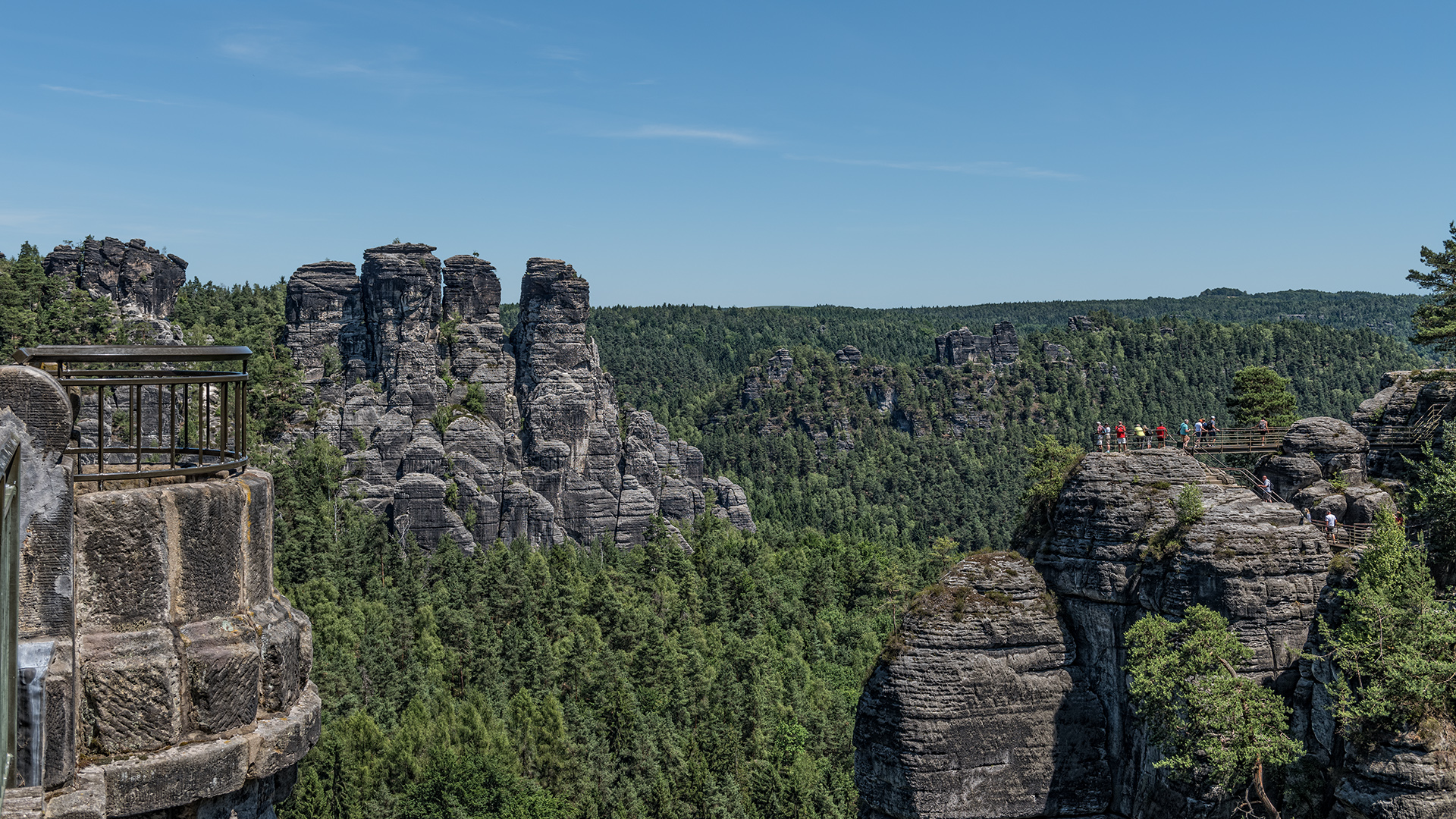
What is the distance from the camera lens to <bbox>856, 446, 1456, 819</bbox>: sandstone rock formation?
30.9 metres

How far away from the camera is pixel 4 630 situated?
5.98 metres

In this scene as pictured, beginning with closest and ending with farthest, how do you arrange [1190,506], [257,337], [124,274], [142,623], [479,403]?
1. [142,623]
2. [1190,506]
3. [479,403]
4. [124,274]
5. [257,337]

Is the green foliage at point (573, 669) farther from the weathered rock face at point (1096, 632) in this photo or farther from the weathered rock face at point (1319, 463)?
the weathered rock face at point (1319, 463)

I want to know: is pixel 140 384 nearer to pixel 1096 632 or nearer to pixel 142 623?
pixel 142 623

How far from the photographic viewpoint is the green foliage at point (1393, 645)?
2438 centimetres

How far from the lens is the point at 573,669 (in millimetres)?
66375

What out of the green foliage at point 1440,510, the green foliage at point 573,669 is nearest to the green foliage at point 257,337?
the green foliage at point 573,669

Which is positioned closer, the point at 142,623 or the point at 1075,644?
the point at 142,623

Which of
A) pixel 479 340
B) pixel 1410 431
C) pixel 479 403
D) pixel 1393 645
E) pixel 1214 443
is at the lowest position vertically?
pixel 479 403

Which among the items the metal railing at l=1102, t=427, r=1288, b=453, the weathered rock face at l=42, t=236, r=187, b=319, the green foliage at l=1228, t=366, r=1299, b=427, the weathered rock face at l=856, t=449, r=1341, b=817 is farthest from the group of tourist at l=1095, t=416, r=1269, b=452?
the weathered rock face at l=42, t=236, r=187, b=319

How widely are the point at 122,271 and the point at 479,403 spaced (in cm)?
3907

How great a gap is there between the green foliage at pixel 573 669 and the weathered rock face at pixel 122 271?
28.8 metres

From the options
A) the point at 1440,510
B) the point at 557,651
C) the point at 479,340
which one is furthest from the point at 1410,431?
the point at 479,340

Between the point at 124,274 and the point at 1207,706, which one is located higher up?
the point at 124,274
